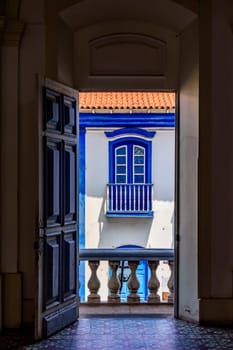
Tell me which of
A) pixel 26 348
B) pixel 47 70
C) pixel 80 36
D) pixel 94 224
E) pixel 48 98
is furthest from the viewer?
pixel 94 224

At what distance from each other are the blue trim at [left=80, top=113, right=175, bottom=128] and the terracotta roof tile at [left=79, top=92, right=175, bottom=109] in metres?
0.34

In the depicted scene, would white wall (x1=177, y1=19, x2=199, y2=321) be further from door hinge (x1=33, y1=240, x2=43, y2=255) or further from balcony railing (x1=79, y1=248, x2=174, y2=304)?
door hinge (x1=33, y1=240, x2=43, y2=255)

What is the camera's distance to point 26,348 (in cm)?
394

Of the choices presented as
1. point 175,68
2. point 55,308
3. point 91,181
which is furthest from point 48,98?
point 91,181

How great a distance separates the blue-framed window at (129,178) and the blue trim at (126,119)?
0.52 m

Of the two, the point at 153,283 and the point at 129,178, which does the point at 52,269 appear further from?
the point at 129,178

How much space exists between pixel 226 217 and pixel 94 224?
5807mm

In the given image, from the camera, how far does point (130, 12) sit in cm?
479

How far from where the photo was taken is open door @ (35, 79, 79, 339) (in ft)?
13.7

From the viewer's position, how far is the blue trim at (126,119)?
9.16 metres

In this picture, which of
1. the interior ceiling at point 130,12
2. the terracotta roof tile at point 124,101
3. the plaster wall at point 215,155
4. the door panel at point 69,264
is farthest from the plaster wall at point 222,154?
the terracotta roof tile at point 124,101

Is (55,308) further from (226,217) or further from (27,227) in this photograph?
(226,217)

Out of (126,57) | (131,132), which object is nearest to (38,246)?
(126,57)

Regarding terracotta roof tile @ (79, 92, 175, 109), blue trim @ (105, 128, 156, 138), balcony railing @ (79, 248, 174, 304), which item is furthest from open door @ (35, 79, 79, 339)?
blue trim @ (105, 128, 156, 138)
